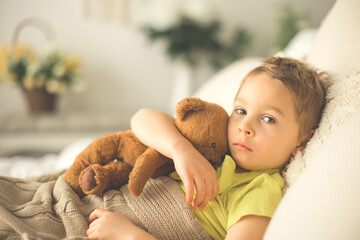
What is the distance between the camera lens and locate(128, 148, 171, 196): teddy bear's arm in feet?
2.12

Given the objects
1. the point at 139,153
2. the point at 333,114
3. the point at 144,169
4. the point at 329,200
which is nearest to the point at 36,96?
the point at 139,153

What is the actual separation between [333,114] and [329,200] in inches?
11.7

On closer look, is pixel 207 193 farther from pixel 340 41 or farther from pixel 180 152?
pixel 340 41

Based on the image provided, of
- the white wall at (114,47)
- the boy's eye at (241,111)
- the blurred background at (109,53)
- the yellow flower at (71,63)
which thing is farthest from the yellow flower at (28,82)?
the boy's eye at (241,111)

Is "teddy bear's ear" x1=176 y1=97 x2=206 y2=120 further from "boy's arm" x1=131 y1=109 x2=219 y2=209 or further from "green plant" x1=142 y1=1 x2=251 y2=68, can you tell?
"green plant" x1=142 y1=1 x2=251 y2=68

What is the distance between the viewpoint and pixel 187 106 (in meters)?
0.70

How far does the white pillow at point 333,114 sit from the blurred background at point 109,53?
1.65 m

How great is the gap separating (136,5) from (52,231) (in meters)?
2.69

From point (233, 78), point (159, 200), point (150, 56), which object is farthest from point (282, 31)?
point (159, 200)

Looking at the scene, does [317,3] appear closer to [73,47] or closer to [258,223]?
[73,47]

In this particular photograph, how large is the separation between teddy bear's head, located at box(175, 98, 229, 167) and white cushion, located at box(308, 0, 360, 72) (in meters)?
0.36

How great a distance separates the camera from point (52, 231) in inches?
25.2

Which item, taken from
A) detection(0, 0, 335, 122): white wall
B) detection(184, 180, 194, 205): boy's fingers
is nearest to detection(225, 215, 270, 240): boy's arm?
detection(184, 180, 194, 205): boy's fingers

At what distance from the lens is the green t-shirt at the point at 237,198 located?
2.07 ft
